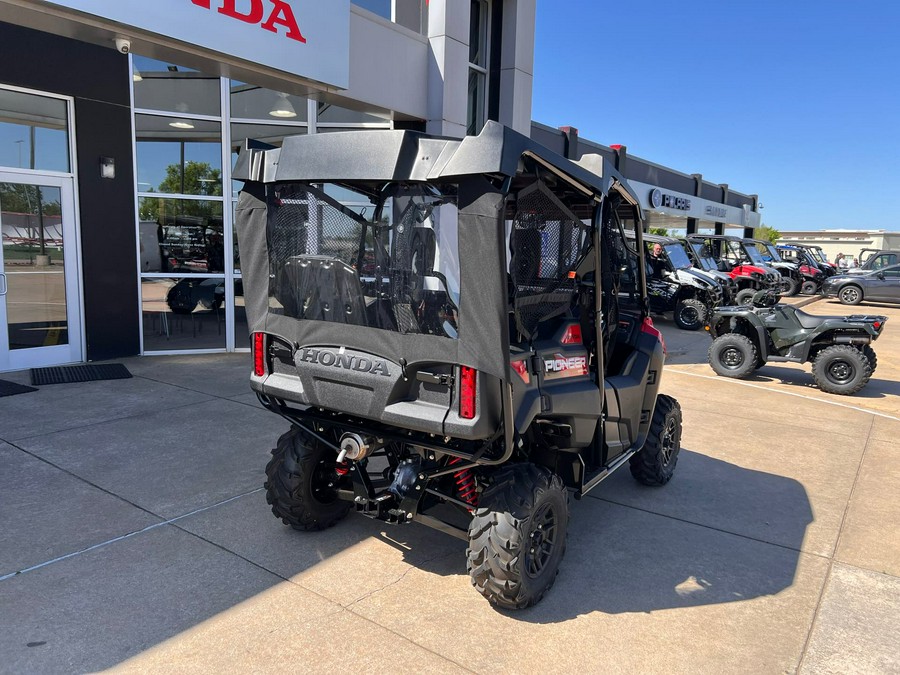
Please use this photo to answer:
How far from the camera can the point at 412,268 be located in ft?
9.80

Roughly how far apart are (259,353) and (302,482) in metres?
0.77

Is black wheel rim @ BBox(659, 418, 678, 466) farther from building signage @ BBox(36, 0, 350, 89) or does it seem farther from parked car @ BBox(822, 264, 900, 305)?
parked car @ BBox(822, 264, 900, 305)

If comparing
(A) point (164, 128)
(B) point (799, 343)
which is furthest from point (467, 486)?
(A) point (164, 128)

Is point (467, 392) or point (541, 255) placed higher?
point (541, 255)

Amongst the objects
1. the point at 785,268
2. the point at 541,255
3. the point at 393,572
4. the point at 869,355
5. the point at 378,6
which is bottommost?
the point at 393,572

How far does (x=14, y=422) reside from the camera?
5750mm

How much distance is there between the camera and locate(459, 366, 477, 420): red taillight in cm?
282

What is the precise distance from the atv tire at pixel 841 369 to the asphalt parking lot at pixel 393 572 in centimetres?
273

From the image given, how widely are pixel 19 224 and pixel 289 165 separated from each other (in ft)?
20.1

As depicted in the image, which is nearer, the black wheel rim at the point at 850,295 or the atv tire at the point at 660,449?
the atv tire at the point at 660,449

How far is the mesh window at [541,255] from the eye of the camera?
3.08m

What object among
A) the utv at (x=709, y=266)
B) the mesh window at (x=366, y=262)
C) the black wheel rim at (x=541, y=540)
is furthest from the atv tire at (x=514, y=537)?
the utv at (x=709, y=266)

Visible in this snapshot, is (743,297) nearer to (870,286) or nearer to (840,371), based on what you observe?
(870,286)

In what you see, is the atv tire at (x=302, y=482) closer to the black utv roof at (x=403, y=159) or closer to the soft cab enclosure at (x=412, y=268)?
the soft cab enclosure at (x=412, y=268)
